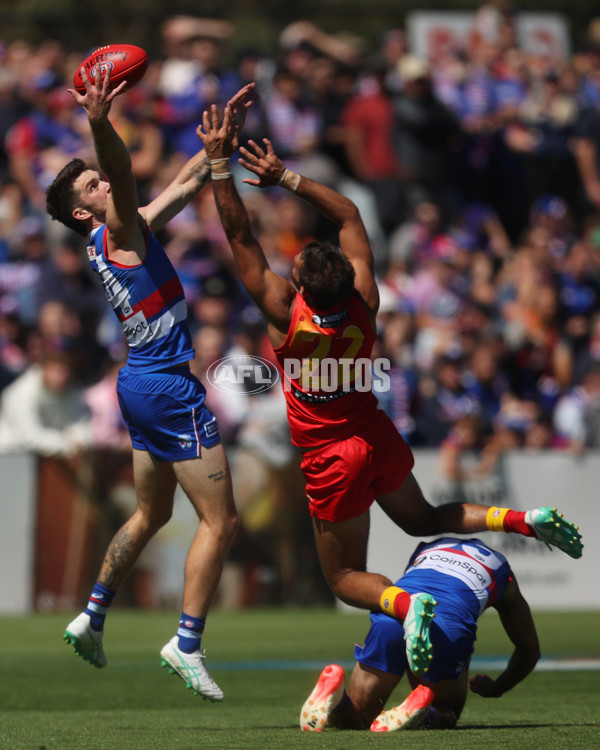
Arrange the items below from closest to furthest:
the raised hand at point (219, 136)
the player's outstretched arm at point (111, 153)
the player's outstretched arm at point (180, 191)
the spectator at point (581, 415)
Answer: the player's outstretched arm at point (111, 153), the raised hand at point (219, 136), the player's outstretched arm at point (180, 191), the spectator at point (581, 415)

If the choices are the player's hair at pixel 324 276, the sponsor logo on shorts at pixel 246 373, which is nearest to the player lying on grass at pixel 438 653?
the player's hair at pixel 324 276

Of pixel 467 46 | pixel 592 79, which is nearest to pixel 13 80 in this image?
pixel 467 46

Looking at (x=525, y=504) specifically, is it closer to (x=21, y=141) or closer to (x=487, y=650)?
(x=487, y=650)

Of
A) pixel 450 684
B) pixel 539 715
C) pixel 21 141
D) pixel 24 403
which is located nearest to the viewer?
pixel 450 684

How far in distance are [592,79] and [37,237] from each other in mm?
8743

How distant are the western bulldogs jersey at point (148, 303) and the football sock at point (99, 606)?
1.19 m

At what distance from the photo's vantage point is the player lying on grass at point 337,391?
6211 millimetres

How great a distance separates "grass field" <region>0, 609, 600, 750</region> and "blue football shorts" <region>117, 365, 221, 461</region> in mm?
1375

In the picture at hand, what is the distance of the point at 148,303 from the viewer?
21.4ft

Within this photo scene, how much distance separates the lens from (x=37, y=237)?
1426cm

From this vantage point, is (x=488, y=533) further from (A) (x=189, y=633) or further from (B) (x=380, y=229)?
(A) (x=189, y=633)

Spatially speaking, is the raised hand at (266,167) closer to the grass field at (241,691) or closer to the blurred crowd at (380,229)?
the grass field at (241,691)

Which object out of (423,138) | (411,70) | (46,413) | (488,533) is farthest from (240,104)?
(411,70)

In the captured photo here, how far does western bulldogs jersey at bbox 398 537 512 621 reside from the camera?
5953 millimetres
